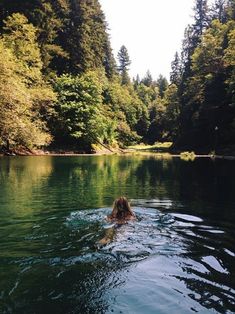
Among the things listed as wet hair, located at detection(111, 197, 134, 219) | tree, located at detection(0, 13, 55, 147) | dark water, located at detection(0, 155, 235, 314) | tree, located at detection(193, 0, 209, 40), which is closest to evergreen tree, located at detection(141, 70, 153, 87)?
tree, located at detection(193, 0, 209, 40)

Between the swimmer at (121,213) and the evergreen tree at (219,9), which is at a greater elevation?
the evergreen tree at (219,9)

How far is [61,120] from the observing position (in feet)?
201

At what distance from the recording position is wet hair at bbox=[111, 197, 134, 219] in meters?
Result: 13.2

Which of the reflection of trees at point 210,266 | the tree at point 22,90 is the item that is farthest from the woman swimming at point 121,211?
the tree at point 22,90

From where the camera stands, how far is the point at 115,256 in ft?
30.4

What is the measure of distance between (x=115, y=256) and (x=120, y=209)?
4123 millimetres

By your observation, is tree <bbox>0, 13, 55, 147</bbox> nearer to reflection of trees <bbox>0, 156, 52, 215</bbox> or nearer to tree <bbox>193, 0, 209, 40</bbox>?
reflection of trees <bbox>0, 156, 52, 215</bbox>

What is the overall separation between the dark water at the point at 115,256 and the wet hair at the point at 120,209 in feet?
1.70

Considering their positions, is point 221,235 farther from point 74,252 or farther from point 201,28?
point 201,28

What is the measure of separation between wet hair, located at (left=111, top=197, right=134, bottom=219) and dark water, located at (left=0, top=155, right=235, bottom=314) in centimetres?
52

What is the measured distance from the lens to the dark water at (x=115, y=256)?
22.5 feet

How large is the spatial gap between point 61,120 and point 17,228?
49792mm

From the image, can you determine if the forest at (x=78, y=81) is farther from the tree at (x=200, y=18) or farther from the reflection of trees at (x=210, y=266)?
the reflection of trees at (x=210, y=266)

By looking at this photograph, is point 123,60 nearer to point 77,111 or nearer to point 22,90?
point 77,111
